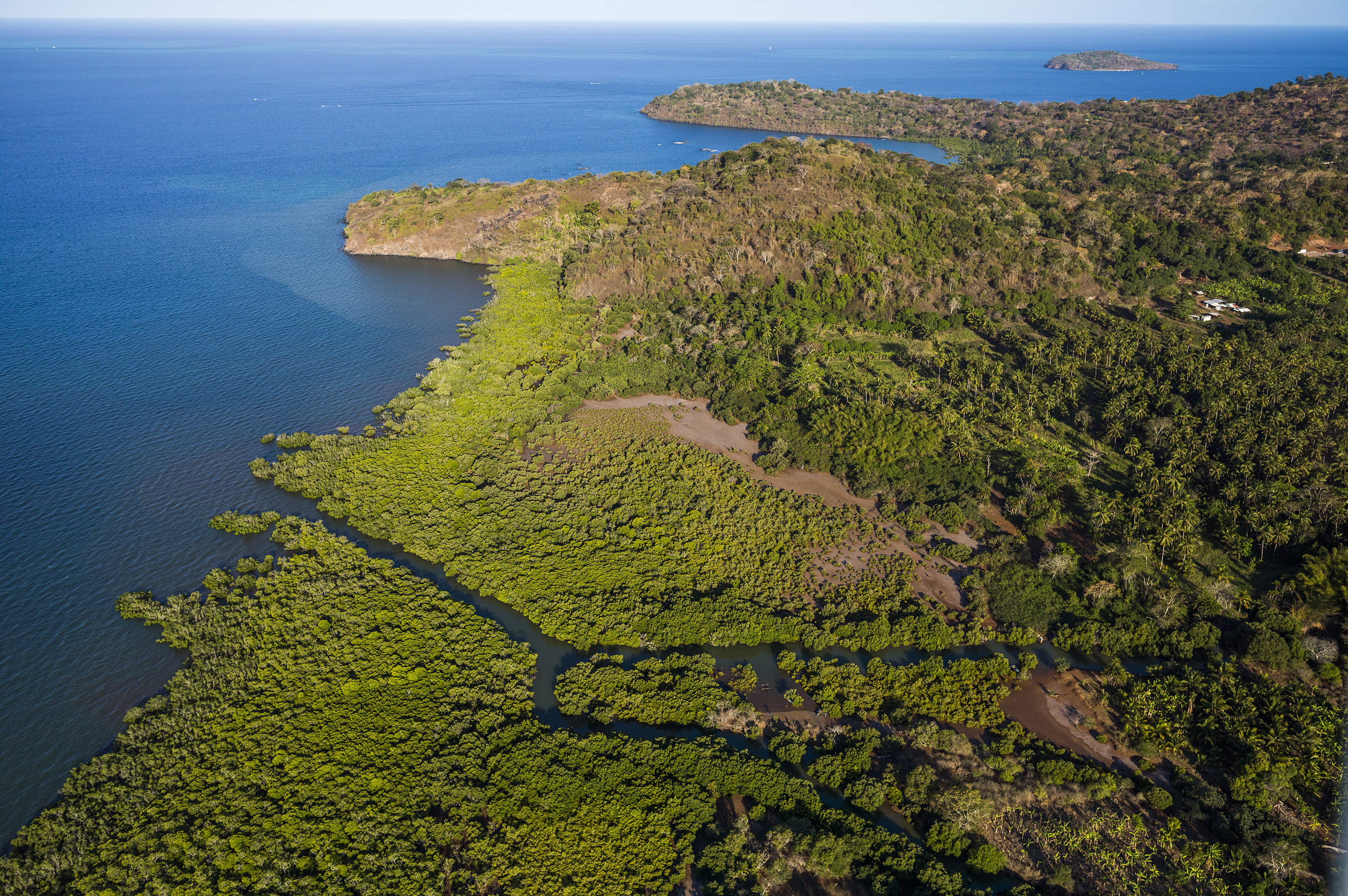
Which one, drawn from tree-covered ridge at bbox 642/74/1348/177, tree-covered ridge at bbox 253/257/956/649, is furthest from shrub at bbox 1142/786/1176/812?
tree-covered ridge at bbox 642/74/1348/177

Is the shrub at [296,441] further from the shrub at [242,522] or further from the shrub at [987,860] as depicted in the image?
the shrub at [987,860]

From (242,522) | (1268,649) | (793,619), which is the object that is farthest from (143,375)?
(1268,649)

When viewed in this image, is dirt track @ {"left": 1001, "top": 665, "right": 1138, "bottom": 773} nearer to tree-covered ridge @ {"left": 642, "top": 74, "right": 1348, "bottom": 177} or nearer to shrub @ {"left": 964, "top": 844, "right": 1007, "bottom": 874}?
shrub @ {"left": 964, "top": 844, "right": 1007, "bottom": 874}

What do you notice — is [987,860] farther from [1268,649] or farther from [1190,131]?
[1190,131]

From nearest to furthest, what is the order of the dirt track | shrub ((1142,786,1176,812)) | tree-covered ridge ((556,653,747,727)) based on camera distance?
1. shrub ((1142,786,1176,812))
2. the dirt track
3. tree-covered ridge ((556,653,747,727))

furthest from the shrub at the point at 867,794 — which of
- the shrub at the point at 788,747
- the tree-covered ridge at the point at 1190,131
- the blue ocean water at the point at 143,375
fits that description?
the tree-covered ridge at the point at 1190,131
